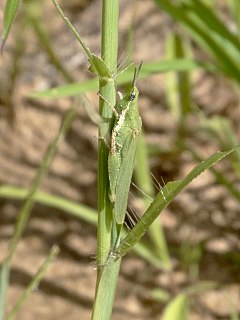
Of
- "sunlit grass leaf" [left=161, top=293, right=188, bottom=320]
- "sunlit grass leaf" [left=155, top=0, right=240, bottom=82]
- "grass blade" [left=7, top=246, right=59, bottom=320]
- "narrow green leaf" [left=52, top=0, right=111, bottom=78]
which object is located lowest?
"grass blade" [left=7, top=246, right=59, bottom=320]

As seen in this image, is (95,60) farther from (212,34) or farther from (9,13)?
(212,34)

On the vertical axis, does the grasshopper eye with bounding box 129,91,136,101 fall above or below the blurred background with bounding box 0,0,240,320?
below

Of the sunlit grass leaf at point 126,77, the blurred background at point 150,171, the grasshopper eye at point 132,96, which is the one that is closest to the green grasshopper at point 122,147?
Result: the grasshopper eye at point 132,96

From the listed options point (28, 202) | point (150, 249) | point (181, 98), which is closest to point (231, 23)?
point (181, 98)

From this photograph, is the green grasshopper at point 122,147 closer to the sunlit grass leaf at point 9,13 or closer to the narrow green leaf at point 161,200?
the narrow green leaf at point 161,200

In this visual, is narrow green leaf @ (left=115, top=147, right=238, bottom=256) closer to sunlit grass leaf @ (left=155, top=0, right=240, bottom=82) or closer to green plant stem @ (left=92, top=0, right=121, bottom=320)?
green plant stem @ (left=92, top=0, right=121, bottom=320)

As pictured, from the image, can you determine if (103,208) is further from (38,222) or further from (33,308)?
(38,222)

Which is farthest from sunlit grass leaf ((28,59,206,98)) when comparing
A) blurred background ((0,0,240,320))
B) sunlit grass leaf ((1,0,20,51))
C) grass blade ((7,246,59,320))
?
sunlit grass leaf ((1,0,20,51))
